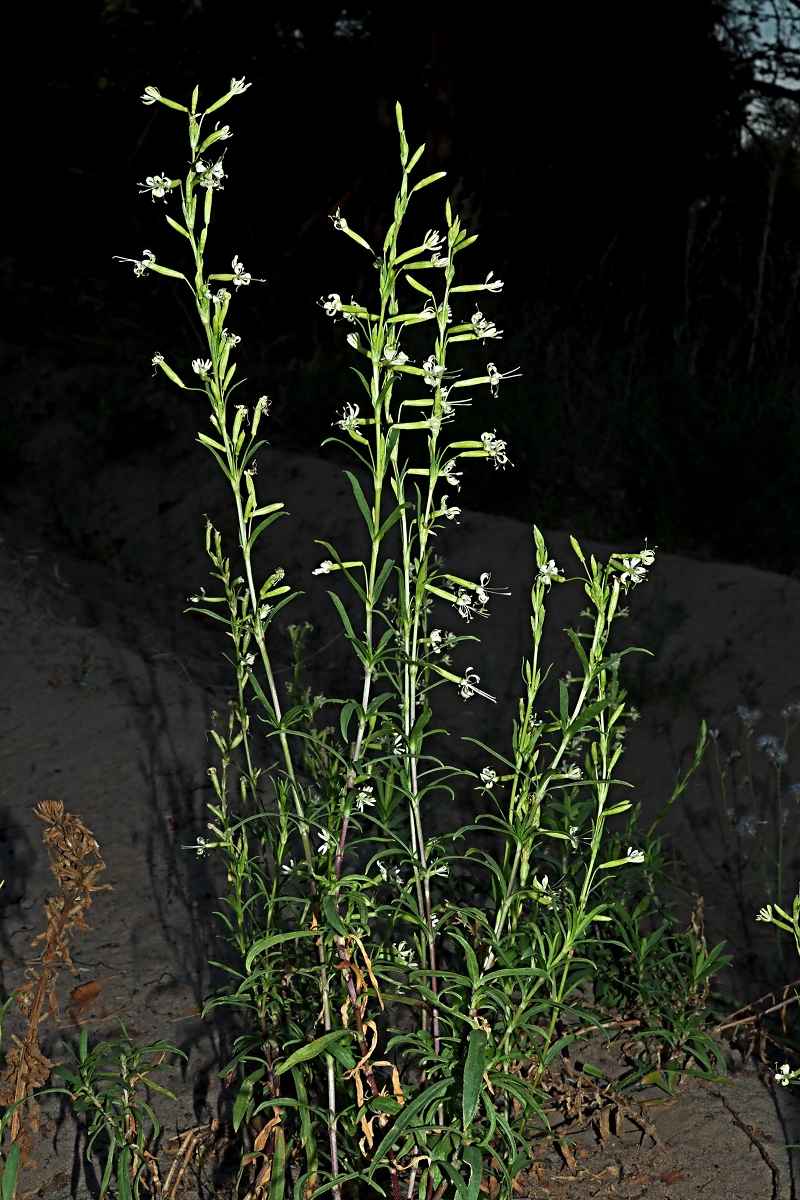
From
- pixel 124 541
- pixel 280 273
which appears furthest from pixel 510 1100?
pixel 280 273

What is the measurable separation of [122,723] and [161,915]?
124cm

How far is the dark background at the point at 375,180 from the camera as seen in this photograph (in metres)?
8.89

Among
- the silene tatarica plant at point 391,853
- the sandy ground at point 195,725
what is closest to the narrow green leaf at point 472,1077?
the silene tatarica plant at point 391,853

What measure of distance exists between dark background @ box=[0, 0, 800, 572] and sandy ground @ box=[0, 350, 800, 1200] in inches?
45.5

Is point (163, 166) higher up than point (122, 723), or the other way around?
point (163, 166)

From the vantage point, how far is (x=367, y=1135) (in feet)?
6.42

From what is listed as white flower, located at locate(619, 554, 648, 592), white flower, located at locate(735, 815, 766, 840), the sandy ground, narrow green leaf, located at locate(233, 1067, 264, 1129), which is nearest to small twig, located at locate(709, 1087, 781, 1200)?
the sandy ground

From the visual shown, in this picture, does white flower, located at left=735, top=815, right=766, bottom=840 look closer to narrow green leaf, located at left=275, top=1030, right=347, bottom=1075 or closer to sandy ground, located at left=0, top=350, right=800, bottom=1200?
sandy ground, located at left=0, top=350, right=800, bottom=1200

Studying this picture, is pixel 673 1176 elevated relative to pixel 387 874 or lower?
lower

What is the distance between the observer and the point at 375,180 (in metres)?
9.67

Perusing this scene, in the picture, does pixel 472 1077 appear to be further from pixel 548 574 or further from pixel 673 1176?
pixel 673 1176

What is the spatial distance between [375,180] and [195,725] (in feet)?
21.6

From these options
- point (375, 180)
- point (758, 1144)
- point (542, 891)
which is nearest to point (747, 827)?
point (758, 1144)

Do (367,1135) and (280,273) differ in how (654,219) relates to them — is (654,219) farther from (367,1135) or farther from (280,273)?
(367,1135)
